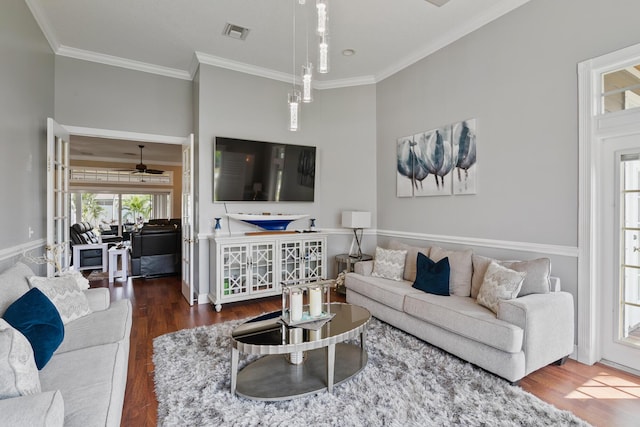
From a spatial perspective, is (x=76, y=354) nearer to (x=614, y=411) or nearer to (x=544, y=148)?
(x=614, y=411)

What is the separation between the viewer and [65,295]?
2352 millimetres

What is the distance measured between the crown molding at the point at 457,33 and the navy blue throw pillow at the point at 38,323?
4.37m

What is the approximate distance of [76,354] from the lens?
6.06ft

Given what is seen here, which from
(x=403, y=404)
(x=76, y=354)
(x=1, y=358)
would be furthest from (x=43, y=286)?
(x=403, y=404)

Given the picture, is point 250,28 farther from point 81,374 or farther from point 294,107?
point 81,374

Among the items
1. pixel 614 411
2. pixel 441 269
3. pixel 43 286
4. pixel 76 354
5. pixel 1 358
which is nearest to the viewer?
pixel 1 358

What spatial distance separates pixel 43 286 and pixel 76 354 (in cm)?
75

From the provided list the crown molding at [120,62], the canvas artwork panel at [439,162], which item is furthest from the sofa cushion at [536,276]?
the crown molding at [120,62]

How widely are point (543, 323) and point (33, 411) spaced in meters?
2.89

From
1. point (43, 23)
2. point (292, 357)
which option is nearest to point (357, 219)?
point (292, 357)

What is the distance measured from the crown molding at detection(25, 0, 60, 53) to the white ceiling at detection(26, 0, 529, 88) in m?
0.01

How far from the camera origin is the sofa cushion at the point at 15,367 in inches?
47.8

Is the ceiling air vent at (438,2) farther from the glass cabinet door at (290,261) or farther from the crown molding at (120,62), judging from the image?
the crown molding at (120,62)

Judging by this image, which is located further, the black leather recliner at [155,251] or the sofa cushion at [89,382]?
the black leather recliner at [155,251]
